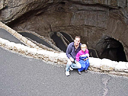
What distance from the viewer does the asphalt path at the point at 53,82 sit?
12.5 ft

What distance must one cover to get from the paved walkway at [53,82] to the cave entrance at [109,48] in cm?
1112

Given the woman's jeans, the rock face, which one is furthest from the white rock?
the rock face

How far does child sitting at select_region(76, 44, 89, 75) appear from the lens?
3.79 meters

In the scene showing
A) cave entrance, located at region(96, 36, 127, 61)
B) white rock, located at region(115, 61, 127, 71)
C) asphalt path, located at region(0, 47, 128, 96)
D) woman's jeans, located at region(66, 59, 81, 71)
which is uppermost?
white rock, located at region(115, 61, 127, 71)

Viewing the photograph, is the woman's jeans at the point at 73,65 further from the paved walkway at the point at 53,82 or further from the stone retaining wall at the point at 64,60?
the stone retaining wall at the point at 64,60

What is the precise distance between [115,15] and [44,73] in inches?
425

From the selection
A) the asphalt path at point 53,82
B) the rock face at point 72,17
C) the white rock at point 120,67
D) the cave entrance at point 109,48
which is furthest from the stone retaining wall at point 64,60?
the cave entrance at point 109,48

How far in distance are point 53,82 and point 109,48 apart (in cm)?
1335

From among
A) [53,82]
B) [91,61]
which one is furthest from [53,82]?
[91,61]

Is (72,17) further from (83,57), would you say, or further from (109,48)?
(83,57)

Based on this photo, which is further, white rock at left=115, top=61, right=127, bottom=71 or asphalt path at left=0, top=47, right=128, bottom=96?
white rock at left=115, top=61, right=127, bottom=71

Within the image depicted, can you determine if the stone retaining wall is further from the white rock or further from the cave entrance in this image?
the cave entrance

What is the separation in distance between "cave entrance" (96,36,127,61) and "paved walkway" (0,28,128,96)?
36.5 ft

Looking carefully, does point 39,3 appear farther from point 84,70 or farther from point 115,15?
point 84,70
